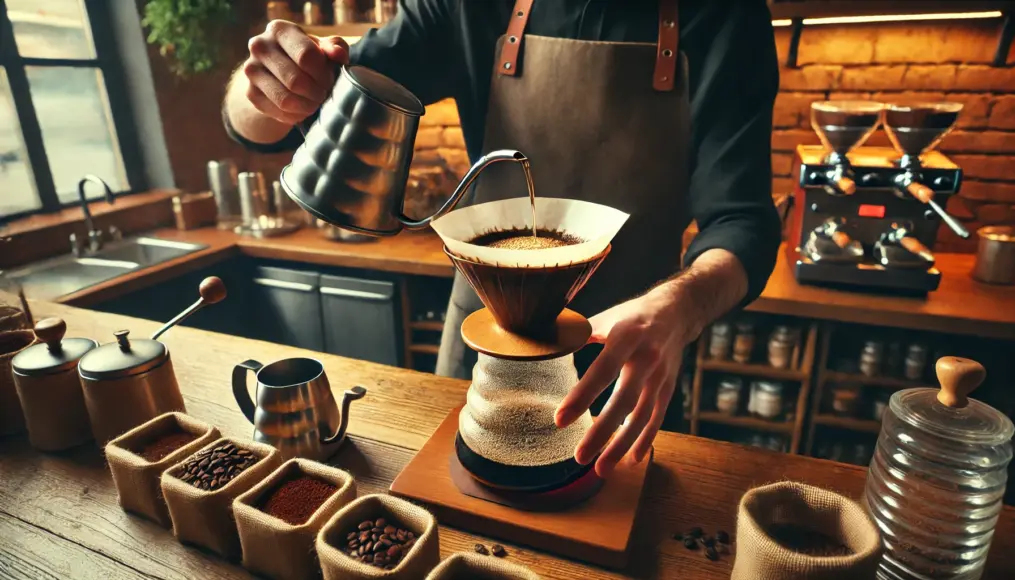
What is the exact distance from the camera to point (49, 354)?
1145 mm

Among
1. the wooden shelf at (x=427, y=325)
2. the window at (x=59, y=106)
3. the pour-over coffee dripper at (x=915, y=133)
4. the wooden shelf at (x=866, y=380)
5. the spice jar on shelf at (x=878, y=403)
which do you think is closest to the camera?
the pour-over coffee dripper at (x=915, y=133)

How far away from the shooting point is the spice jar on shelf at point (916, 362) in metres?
2.35

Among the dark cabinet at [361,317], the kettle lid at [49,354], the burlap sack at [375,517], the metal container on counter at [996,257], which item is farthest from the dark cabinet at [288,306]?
the metal container on counter at [996,257]

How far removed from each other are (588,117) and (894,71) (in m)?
1.81

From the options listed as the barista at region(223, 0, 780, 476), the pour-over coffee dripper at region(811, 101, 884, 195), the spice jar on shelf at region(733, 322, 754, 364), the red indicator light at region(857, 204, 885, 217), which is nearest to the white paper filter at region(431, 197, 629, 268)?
the barista at region(223, 0, 780, 476)

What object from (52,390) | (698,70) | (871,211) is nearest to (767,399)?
(871,211)

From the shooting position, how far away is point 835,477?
41.1 inches

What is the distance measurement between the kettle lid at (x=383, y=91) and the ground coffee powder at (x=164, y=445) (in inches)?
24.7

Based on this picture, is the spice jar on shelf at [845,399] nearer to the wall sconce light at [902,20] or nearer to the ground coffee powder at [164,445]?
the wall sconce light at [902,20]

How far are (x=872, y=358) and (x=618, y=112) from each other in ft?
5.18

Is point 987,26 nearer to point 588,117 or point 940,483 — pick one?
point 588,117

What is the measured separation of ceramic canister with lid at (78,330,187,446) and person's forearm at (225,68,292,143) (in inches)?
23.8

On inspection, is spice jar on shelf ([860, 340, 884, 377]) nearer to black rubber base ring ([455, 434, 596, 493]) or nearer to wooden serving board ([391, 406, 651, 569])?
wooden serving board ([391, 406, 651, 569])

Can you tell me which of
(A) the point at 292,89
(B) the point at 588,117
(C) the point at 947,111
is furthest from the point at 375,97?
(C) the point at 947,111
